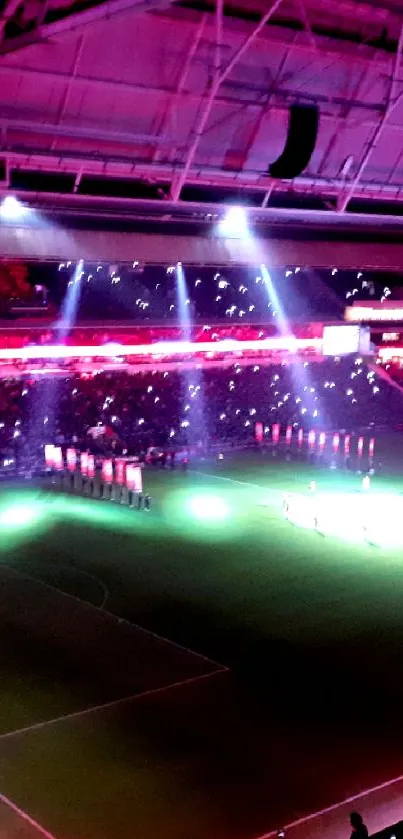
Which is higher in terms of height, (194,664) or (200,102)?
(200,102)

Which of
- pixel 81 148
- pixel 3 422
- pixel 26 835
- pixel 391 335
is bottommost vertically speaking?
pixel 26 835

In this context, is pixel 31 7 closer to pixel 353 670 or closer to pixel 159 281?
pixel 353 670

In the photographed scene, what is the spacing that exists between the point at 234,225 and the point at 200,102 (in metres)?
6.84

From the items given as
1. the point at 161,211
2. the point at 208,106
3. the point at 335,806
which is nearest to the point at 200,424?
the point at 161,211

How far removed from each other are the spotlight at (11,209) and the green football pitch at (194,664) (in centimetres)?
Result: 609

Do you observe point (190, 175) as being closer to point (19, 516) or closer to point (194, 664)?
point (19, 516)

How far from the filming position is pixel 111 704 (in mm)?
10242

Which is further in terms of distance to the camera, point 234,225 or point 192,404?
point 192,404

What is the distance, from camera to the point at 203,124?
16.5 metres

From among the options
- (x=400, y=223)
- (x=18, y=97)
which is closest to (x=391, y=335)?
(x=400, y=223)

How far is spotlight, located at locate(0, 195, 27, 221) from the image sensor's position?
749 inches

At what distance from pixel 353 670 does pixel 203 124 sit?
9711 mm

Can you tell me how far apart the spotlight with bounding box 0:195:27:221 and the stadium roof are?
0.42 metres

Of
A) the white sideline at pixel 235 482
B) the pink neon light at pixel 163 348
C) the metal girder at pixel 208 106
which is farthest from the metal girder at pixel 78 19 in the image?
the pink neon light at pixel 163 348
